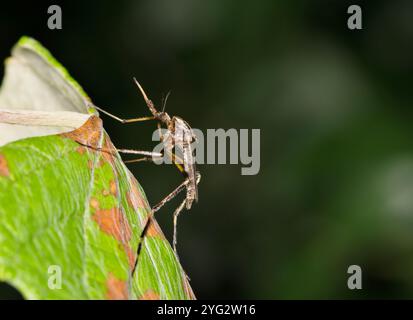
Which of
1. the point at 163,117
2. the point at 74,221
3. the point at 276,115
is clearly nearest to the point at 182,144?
the point at 163,117

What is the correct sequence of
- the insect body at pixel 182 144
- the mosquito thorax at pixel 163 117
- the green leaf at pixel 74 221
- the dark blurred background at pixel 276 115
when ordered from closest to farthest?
the green leaf at pixel 74 221
the insect body at pixel 182 144
the mosquito thorax at pixel 163 117
the dark blurred background at pixel 276 115

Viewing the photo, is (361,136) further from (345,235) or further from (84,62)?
(84,62)

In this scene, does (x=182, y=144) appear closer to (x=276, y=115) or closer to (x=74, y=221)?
(x=74, y=221)

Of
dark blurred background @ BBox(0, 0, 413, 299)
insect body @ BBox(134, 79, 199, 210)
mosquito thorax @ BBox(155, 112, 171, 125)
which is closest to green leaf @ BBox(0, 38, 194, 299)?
insect body @ BBox(134, 79, 199, 210)

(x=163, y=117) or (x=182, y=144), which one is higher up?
(x=163, y=117)

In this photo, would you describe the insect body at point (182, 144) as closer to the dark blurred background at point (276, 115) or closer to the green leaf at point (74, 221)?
the green leaf at point (74, 221)

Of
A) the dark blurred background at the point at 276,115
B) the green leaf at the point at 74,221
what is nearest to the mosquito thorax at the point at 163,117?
the green leaf at the point at 74,221
